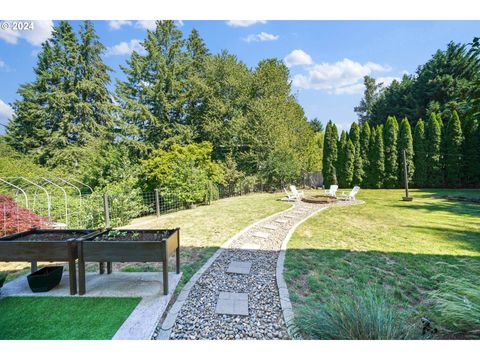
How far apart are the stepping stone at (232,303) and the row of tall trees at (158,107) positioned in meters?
11.7

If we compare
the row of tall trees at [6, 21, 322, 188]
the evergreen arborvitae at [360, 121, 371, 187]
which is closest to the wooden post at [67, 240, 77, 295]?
the row of tall trees at [6, 21, 322, 188]

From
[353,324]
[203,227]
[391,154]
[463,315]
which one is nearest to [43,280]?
[353,324]

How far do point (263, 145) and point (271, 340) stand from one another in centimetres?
1340

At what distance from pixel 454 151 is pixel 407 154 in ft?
7.38

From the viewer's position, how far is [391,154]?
1530 cm

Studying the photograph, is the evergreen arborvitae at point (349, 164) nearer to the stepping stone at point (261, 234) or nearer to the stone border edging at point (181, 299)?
the stepping stone at point (261, 234)

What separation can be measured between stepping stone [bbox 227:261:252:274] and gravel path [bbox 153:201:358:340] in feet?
0.25

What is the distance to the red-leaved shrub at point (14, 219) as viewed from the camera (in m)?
4.92

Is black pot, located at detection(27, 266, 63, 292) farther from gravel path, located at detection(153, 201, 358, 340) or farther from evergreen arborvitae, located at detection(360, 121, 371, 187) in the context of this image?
evergreen arborvitae, located at detection(360, 121, 371, 187)

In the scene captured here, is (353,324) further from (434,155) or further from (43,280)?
(434,155)

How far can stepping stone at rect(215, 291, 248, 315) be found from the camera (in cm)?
266

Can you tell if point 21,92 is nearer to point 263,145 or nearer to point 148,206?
point 148,206

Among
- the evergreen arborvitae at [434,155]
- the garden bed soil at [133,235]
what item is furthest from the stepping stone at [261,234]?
the evergreen arborvitae at [434,155]
